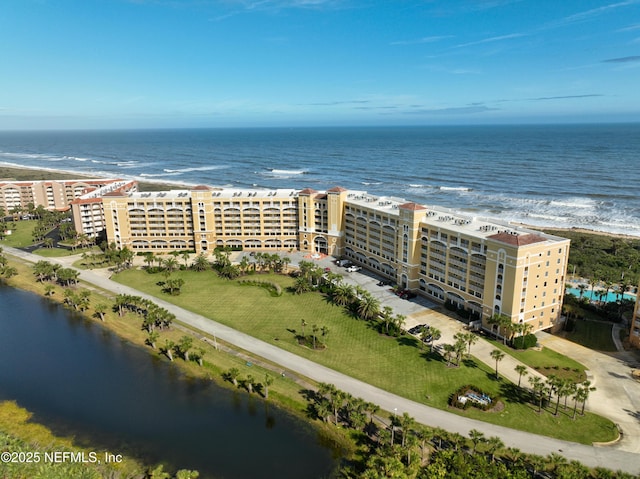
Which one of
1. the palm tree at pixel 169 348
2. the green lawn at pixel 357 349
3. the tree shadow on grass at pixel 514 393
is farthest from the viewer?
the palm tree at pixel 169 348

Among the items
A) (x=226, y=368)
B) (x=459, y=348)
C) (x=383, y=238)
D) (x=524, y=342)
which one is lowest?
(x=226, y=368)

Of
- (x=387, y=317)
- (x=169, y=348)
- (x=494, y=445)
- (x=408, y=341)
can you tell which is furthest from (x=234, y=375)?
(x=494, y=445)

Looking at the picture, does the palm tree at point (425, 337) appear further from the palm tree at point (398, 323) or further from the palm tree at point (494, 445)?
the palm tree at point (494, 445)

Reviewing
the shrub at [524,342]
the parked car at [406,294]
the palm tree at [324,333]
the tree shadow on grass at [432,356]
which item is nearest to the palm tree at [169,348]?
the palm tree at [324,333]

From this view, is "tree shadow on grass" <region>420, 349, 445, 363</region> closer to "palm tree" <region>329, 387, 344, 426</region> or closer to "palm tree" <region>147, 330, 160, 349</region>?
"palm tree" <region>329, 387, 344, 426</region>

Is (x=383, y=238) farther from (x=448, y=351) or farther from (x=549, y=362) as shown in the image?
(x=549, y=362)

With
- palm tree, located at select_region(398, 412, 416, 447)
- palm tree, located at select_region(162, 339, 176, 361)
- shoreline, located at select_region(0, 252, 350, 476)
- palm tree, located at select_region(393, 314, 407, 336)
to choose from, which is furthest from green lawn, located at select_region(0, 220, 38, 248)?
palm tree, located at select_region(398, 412, 416, 447)
